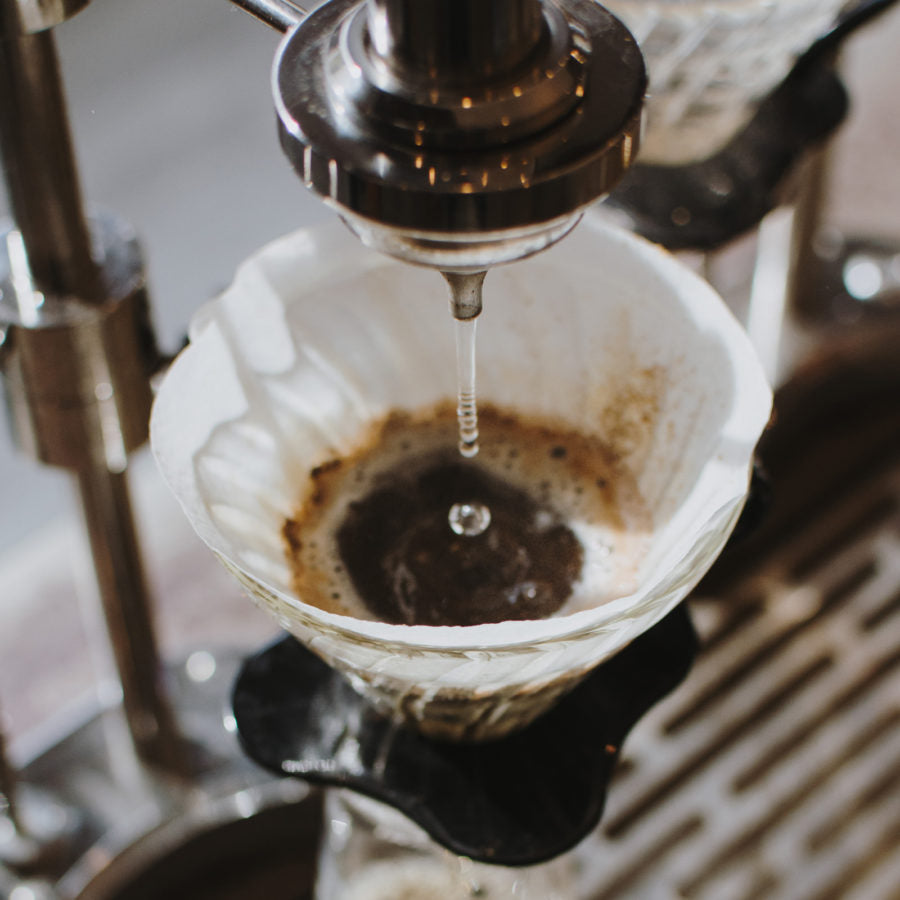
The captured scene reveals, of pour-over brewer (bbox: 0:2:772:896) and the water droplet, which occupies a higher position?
pour-over brewer (bbox: 0:2:772:896)

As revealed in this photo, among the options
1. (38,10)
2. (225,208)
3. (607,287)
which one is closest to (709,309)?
(607,287)

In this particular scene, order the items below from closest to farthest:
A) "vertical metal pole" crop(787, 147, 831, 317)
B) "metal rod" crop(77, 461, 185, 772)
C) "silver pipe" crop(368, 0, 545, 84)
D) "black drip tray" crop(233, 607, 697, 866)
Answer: "silver pipe" crop(368, 0, 545, 84), "black drip tray" crop(233, 607, 697, 866), "metal rod" crop(77, 461, 185, 772), "vertical metal pole" crop(787, 147, 831, 317)

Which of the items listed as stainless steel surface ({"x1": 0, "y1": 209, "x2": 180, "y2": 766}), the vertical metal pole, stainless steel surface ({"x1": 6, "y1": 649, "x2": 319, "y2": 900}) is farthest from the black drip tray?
the vertical metal pole

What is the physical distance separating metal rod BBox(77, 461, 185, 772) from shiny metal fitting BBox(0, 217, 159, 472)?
23 millimetres

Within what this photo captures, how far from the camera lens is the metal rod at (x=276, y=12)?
0.30 metres

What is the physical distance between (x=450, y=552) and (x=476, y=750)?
6 centimetres

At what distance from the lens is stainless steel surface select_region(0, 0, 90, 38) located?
345 millimetres

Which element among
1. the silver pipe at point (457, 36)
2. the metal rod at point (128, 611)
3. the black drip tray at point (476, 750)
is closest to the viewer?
the silver pipe at point (457, 36)

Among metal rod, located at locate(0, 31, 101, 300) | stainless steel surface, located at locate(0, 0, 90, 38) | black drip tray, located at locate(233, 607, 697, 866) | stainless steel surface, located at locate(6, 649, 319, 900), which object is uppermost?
stainless steel surface, located at locate(0, 0, 90, 38)

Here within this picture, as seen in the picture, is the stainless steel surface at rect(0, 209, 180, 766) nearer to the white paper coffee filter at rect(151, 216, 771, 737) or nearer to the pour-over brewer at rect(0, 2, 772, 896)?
the white paper coffee filter at rect(151, 216, 771, 737)

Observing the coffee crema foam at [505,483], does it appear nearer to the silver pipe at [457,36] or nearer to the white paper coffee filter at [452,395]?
the white paper coffee filter at [452,395]

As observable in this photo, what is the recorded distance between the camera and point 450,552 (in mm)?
387

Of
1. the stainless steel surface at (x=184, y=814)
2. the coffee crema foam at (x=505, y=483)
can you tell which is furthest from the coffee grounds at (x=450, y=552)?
the stainless steel surface at (x=184, y=814)

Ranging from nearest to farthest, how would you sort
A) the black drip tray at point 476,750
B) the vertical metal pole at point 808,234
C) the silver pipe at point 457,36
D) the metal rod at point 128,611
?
the silver pipe at point 457,36 < the black drip tray at point 476,750 < the metal rod at point 128,611 < the vertical metal pole at point 808,234
